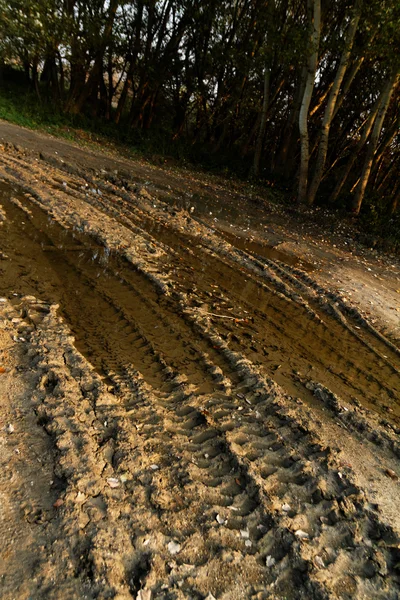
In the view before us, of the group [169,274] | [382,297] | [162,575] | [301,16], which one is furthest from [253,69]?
[162,575]

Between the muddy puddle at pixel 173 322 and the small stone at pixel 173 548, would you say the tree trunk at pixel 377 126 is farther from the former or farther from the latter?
the small stone at pixel 173 548

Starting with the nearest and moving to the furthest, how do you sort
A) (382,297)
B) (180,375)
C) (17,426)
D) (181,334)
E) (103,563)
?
(103,563) < (17,426) < (180,375) < (181,334) < (382,297)

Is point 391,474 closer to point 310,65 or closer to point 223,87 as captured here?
point 310,65

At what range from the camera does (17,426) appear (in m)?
3.01

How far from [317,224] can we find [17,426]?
12712 mm

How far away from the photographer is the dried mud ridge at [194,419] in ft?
8.03

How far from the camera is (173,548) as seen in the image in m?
A: 2.47

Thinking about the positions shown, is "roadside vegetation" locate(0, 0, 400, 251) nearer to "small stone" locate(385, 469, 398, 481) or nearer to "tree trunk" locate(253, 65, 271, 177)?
"tree trunk" locate(253, 65, 271, 177)

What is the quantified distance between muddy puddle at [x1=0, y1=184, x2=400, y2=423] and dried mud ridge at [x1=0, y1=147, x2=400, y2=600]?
3 cm

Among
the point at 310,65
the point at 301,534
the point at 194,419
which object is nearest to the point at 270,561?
the point at 301,534

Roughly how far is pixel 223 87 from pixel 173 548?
2591 centimetres

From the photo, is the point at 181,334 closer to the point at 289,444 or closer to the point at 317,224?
the point at 289,444

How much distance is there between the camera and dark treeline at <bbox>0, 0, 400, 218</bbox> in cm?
1548

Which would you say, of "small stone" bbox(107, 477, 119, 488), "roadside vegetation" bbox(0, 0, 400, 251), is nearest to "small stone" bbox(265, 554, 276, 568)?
"small stone" bbox(107, 477, 119, 488)
